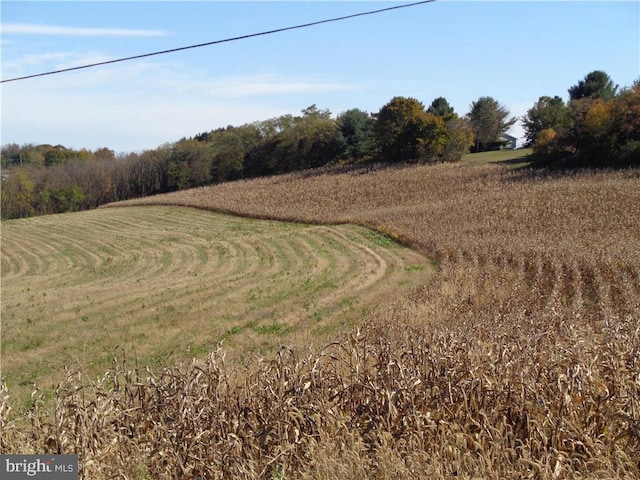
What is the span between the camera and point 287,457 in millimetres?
4270

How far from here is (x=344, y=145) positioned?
192ft

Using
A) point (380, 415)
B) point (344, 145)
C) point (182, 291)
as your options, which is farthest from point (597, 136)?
point (380, 415)

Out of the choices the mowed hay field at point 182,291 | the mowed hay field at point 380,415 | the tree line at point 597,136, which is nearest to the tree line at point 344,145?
the tree line at point 597,136

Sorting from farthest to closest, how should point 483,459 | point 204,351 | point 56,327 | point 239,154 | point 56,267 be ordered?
point 239,154, point 56,267, point 56,327, point 204,351, point 483,459

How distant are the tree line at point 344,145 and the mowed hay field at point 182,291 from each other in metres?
20.8

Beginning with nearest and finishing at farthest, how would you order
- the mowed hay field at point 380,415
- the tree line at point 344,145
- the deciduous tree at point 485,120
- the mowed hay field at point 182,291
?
the mowed hay field at point 380,415
the mowed hay field at point 182,291
the tree line at point 344,145
the deciduous tree at point 485,120

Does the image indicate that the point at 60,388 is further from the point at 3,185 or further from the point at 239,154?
the point at 3,185

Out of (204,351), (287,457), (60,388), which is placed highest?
(60,388)

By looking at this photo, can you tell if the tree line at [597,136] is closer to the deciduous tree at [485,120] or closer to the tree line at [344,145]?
the tree line at [344,145]

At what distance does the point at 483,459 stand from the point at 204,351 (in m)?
8.98

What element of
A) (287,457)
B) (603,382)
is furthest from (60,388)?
(603,382)

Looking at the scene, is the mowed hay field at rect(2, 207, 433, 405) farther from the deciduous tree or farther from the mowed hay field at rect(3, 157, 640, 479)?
the deciduous tree

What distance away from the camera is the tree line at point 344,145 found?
1471 inches

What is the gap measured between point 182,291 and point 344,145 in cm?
4295
